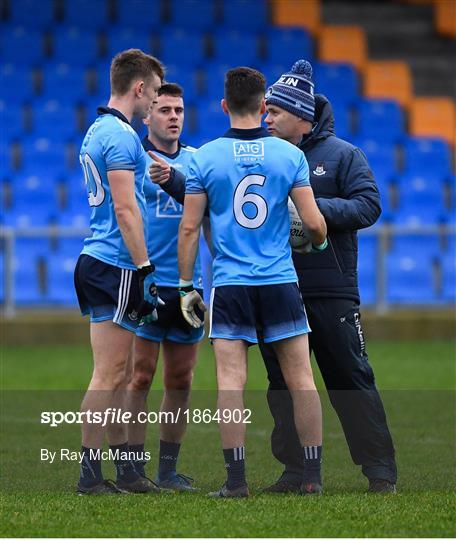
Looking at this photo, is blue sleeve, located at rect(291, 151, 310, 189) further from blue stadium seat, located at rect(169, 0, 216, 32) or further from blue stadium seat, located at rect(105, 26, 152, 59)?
blue stadium seat, located at rect(169, 0, 216, 32)

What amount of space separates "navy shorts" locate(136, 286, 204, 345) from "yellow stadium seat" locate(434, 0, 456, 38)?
1658 centimetres

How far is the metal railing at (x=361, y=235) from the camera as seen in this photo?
1539 centimetres

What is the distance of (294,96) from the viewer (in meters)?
7.06

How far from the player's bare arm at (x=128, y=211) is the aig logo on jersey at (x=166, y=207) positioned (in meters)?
0.86

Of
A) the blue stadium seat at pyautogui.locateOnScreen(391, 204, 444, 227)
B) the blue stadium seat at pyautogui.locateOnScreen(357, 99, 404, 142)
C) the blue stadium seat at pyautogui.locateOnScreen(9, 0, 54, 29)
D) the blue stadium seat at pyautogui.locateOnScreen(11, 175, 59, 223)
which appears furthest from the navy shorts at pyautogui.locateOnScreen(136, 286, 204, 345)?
the blue stadium seat at pyautogui.locateOnScreen(9, 0, 54, 29)

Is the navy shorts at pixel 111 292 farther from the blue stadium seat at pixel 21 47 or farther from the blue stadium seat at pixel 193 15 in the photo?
the blue stadium seat at pixel 193 15

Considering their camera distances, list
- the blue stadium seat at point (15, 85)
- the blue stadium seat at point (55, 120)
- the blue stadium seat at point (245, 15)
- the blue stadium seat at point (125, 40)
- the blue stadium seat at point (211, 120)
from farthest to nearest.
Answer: the blue stadium seat at point (245, 15) → the blue stadium seat at point (125, 40) → the blue stadium seat at point (15, 85) → the blue stadium seat at point (211, 120) → the blue stadium seat at point (55, 120)

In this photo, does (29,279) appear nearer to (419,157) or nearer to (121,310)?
(419,157)

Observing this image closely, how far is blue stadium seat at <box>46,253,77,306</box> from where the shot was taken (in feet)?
51.2

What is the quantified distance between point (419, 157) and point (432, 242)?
370 centimetres

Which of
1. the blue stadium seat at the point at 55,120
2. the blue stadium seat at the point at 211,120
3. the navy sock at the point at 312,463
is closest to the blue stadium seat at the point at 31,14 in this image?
the blue stadium seat at the point at 55,120

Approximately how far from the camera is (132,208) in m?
6.72

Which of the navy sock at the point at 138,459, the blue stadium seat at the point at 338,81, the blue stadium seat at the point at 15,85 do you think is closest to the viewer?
the navy sock at the point at 138,459

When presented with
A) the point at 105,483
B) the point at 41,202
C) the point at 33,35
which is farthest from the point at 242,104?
the point at 33,35
